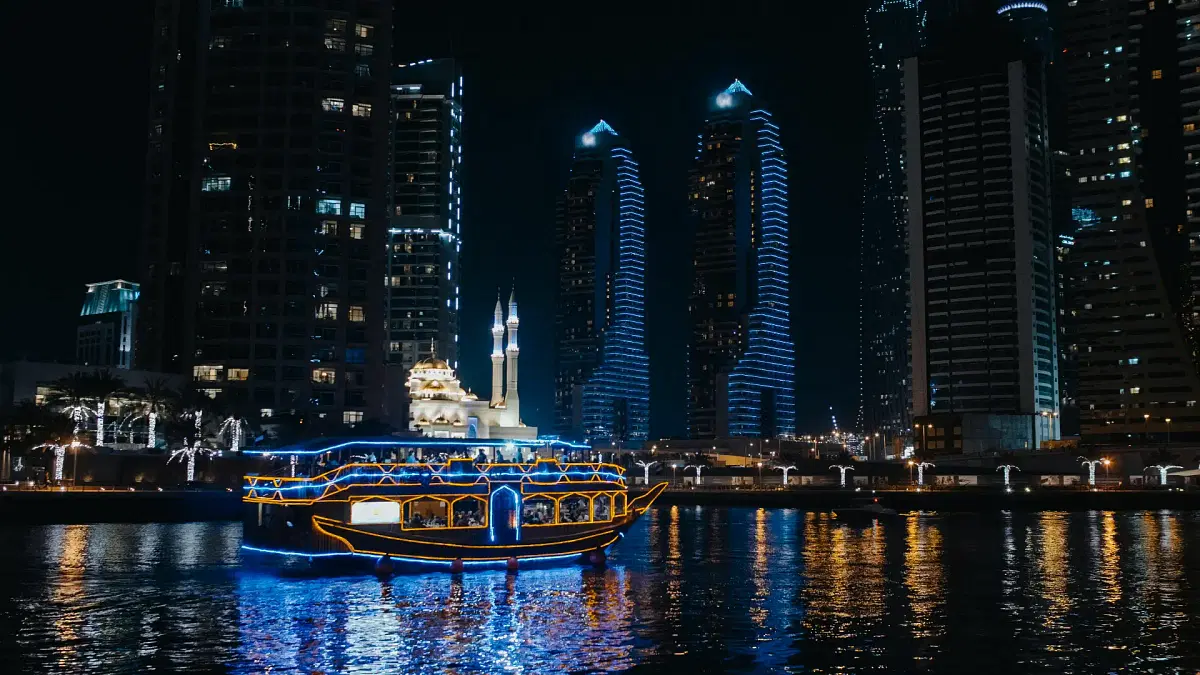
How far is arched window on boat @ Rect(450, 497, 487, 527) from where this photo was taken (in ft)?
189

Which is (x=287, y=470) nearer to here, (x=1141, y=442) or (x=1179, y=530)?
(x=1179, y=530)

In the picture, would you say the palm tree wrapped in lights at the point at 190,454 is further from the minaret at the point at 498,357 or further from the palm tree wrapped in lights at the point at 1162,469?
the palm tree wrapped in lights at the point at 1162,469

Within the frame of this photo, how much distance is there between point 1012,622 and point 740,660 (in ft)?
46.1

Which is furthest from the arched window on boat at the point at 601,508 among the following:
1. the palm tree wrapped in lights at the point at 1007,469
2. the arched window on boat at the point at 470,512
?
the palm tree wrapped in lights at the point at 1007,469

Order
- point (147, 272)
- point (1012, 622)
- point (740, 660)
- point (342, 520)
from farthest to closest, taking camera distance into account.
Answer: point (147, 272) → point (342, 520) → point (1012, 622) → point (740, 660)

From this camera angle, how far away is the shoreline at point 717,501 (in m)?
95.7

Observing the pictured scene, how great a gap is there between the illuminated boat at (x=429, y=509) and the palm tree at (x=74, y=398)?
6243cm

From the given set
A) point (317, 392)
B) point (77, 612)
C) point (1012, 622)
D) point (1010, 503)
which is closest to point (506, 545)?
point (77, 612)

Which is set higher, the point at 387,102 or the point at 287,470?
the point at 387,102

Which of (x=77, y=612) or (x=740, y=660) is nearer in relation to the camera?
(x=740, y=660)

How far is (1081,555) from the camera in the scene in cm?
7381

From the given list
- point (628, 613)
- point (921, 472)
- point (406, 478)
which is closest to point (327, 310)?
point (921, 472)

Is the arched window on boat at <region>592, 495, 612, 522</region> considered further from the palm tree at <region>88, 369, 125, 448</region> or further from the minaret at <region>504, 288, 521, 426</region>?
the minaret at <region>504, 288, 521, 426</region>

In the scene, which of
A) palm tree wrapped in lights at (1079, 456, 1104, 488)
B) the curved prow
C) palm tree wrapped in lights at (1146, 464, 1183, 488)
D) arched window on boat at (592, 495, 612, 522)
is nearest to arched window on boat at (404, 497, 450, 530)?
arched window on boat at (592, 495, 612, 522)
